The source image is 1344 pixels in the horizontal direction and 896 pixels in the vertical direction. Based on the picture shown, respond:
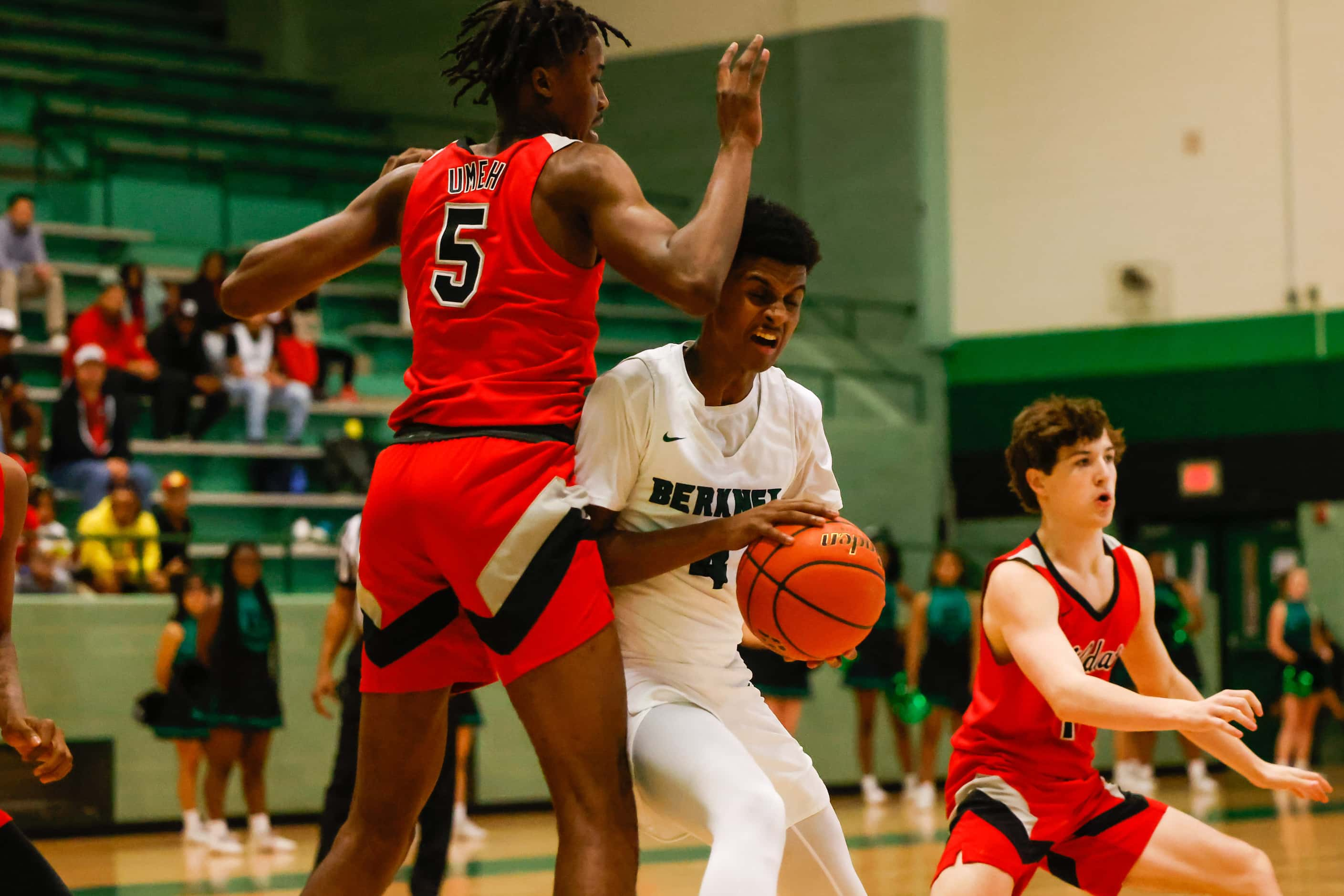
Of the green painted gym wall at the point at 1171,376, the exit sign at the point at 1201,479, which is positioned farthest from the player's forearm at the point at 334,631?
the exit sign at the point at 1201,479

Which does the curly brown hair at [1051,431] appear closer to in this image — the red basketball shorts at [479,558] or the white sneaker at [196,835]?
the red basketball shorts at [479,558]

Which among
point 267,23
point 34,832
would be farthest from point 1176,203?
point 34,832

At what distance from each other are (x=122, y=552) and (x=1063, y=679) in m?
8.18

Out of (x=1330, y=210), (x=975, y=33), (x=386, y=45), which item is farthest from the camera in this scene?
(x=386, y=45)

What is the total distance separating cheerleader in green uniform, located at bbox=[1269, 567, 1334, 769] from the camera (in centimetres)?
1402

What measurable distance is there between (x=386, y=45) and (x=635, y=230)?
16.2 m

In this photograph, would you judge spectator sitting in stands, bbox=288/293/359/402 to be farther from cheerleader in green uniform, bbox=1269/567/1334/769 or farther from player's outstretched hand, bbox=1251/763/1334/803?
→ player's outstretched hand, bbox=1251/763/1334/803

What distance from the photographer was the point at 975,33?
55.2 feet

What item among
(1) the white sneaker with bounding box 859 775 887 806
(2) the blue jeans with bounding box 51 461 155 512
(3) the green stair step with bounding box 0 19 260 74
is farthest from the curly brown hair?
(3) the green stair step with bounding box 0 19 260 74

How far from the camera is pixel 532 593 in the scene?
9.99ft

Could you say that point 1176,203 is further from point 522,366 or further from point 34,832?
point 522,366

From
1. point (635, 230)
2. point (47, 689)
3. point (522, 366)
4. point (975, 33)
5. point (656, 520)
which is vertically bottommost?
point (47, 689)

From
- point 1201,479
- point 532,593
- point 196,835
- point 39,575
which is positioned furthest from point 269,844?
point 1201,479

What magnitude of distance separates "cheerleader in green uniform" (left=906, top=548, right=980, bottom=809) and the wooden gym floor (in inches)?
35.0
